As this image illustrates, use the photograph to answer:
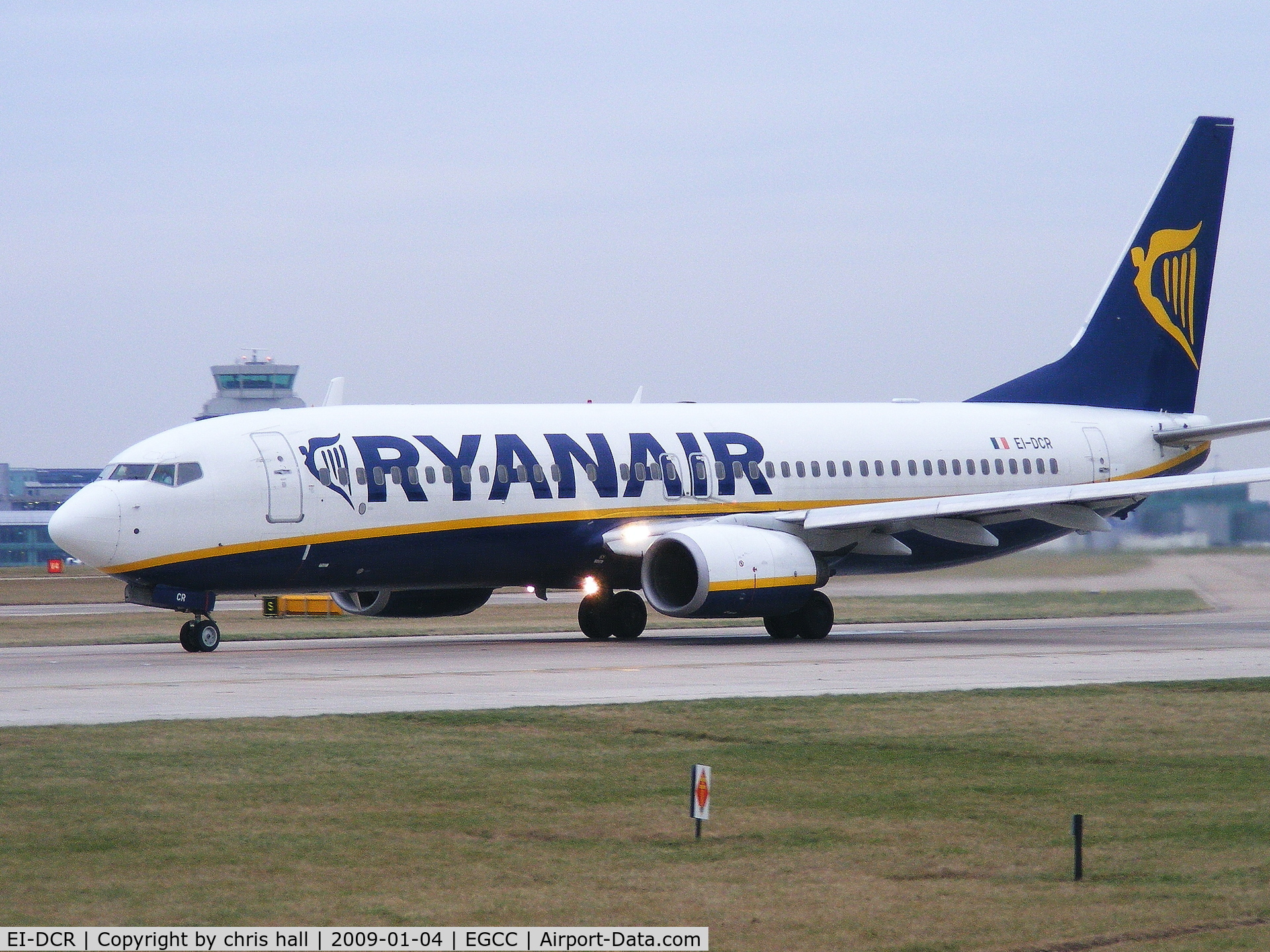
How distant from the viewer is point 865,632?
3606 centimetres

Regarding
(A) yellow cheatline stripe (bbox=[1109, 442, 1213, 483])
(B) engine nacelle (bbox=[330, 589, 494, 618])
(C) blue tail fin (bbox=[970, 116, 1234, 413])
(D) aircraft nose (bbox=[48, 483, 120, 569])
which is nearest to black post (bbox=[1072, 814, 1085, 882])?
(D) aircraft nose (bbox=[48, 483, 120, 569])

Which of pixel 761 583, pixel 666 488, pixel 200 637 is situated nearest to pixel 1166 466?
pixel 666 488

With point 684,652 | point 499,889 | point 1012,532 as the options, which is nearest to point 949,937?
point 499,889

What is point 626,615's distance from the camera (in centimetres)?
3434

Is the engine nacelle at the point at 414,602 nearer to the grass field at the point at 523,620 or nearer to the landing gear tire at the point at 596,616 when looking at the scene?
the landing gear tire at the point at 596,616

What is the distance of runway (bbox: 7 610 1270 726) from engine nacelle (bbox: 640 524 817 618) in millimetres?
801

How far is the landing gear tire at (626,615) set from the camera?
112ft

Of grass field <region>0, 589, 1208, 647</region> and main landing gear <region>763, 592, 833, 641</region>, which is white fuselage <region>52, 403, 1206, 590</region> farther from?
grass field <region>0, 589, 1208, 647</region>

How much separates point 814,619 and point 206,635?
11.1 meters

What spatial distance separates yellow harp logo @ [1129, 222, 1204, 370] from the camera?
134 ft

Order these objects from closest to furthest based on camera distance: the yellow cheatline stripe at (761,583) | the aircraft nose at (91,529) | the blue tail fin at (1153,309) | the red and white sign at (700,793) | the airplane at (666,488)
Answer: the red and white sign at (700,793) < the aircraft nose at (91,529) < the airplane at (666,488) < the yellow cheatline stripe at (761,583) < the blue tail fin at (1153,309)

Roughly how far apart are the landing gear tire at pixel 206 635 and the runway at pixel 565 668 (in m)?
0.33

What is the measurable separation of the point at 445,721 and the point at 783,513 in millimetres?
16312

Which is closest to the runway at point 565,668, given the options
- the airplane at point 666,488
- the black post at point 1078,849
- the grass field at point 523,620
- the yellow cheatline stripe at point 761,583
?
the yellow cheatline stripe at point 761,583
